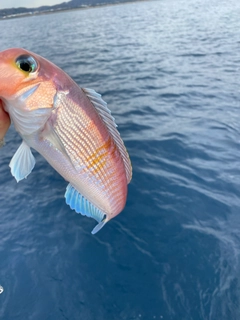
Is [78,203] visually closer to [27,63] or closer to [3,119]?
[3,119]

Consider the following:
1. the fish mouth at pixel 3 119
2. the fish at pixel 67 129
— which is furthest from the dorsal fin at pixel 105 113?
the fish mouth at pixel 3 119

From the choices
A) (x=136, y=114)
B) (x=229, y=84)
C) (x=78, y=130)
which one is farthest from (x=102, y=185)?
(x=229, y=84)

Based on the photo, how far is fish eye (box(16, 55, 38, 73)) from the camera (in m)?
1.92

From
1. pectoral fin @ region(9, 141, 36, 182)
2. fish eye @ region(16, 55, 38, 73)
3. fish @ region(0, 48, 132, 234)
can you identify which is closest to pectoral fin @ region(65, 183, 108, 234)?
fish @ region(0, 48, 132, 234)

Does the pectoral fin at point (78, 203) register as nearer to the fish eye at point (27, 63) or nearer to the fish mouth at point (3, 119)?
the fish mouth at point (3, 119)

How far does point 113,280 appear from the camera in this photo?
14.0ft

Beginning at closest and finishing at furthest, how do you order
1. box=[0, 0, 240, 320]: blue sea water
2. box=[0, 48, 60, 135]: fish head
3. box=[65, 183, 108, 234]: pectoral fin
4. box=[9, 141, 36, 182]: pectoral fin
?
box=[0, 48, 60, 135]: fish head
box=[9, 141, 36, 182]: pectoral fin
box=[65, 183, 108, 234]: pectoral fin
box=[0, 0, 240, 320]: blue sea water

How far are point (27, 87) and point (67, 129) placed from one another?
0.40m

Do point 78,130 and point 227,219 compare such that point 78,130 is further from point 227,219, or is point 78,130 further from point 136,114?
point 136,114

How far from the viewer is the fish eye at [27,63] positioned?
6.29ft

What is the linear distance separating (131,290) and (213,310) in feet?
3.71

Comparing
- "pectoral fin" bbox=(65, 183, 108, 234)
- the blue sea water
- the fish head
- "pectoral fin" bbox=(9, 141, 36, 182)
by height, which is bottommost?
the blue sea water

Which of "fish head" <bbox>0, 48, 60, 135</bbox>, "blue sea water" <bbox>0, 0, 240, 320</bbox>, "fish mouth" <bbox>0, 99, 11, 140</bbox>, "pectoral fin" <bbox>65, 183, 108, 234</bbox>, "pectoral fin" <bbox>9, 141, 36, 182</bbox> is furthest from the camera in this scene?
"blue sea water" <bbox>0, 0, 240, 320</bbox>

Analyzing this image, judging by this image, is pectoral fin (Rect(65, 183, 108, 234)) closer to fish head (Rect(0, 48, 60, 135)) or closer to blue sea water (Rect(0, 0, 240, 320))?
fish head (Rect(0, 48, 60, 135))
